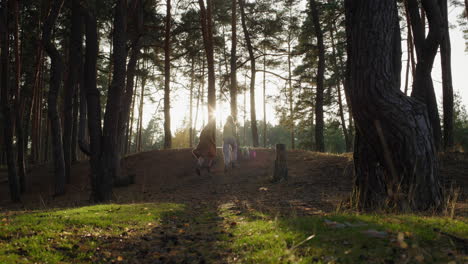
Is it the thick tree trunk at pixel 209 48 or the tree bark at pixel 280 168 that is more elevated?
the thick tree trunk at pixel 209 48

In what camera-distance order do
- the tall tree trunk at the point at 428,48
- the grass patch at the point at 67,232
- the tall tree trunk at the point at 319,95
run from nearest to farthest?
the grass patch at the point at 67,232 < the tall tree trunk at the point at 428,48 < the tall tree trunk at the point at 319,95

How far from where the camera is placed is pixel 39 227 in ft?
17.1

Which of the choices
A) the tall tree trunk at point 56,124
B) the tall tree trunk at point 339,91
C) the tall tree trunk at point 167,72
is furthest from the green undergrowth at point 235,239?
the tall tree trunk at point 339,91

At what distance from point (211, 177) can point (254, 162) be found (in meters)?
2.94

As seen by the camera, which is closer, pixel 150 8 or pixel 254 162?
pixel 254 162

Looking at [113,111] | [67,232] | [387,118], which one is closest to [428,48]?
[387,118]

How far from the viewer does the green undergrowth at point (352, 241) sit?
3271mm

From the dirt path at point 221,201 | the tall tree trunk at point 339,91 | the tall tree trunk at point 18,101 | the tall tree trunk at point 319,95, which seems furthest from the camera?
the tall tree trunk at point 339,91

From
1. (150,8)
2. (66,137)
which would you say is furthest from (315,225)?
(150,8)

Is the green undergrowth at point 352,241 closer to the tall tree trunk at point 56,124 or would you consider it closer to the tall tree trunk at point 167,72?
the tall tree trunk at point 56,124

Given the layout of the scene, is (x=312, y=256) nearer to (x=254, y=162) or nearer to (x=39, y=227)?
(x=39, y=227)

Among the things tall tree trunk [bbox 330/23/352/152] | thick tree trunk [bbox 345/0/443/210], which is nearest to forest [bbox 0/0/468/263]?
thick tree trunk [bbox 345/0/443/210]

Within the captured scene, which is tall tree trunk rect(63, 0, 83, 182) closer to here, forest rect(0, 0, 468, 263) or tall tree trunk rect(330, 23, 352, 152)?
forest rect(0, 0, 468, 263)

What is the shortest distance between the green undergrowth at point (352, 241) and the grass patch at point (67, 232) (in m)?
1.94
